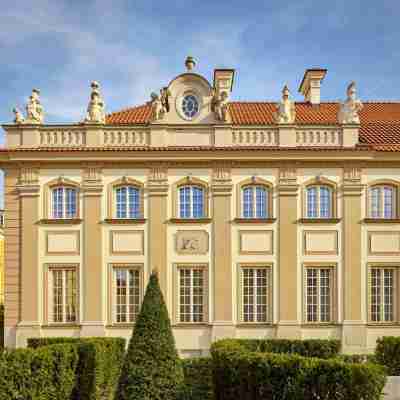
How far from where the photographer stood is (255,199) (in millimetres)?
21500

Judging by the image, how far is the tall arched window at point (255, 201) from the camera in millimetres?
21469

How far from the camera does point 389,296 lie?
2150 cm

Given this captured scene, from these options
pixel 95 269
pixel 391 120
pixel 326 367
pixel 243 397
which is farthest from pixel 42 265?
pixel 391 120

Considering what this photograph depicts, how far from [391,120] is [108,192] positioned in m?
13.8

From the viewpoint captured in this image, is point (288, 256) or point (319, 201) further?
point (319, 201)

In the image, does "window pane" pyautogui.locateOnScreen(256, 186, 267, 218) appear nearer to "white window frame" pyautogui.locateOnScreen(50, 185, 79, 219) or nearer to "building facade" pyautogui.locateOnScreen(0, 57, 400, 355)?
"building facade" pyautogui.locateOnScreen(0, 57, 400, 355)

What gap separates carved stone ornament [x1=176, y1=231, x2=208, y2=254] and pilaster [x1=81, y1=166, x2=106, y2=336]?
3.15 meters

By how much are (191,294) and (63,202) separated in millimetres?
6369

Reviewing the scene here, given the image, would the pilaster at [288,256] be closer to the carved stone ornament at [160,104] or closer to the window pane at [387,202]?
the window pane at [387,202]

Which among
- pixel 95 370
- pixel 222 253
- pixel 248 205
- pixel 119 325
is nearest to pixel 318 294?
pixel 222 253

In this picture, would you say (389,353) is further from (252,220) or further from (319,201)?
(252,220)

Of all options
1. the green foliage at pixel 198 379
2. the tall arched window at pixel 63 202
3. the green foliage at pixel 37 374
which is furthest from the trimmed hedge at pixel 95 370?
the tall arched window at pixel 63 202

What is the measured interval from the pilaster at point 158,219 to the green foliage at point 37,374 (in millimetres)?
7338

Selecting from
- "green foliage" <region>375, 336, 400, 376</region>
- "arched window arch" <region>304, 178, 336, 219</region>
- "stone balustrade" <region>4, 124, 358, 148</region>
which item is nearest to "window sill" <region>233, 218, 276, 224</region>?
"arched window arch" <region>304, 178, 336, 219</region>
